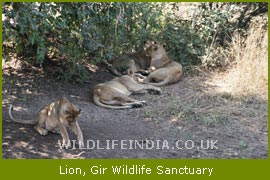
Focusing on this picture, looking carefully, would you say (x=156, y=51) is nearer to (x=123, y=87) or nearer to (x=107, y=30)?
(x=123, y=87)

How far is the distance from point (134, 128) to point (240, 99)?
7.29 ft

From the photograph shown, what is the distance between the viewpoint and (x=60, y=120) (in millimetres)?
5824

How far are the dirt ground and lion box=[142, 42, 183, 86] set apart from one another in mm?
208

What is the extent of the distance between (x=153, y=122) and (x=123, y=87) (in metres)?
1.62

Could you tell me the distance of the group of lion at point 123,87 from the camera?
19.1 feet

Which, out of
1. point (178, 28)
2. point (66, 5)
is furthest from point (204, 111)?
point (178, 28)

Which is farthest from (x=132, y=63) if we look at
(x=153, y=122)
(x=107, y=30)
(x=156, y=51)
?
(x=153, y=122)

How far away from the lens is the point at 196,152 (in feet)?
18.7

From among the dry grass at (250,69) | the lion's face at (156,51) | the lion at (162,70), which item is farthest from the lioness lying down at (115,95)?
the lion's face at (156,51)

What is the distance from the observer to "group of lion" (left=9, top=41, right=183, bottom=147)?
19.1ft

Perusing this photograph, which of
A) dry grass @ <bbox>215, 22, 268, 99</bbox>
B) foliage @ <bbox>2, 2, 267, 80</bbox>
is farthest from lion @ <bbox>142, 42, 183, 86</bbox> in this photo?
dry grass @ <bbox>215, 22, 268, 99</bbox>

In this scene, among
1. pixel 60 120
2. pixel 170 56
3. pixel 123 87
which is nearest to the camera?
pixel 60 120

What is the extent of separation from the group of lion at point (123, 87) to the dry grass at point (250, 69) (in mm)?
1091

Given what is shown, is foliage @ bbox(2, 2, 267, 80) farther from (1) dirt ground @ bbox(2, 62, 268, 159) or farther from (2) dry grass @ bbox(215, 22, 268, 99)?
(2) dry grass @ bbox(215, 22, 268, 99)
